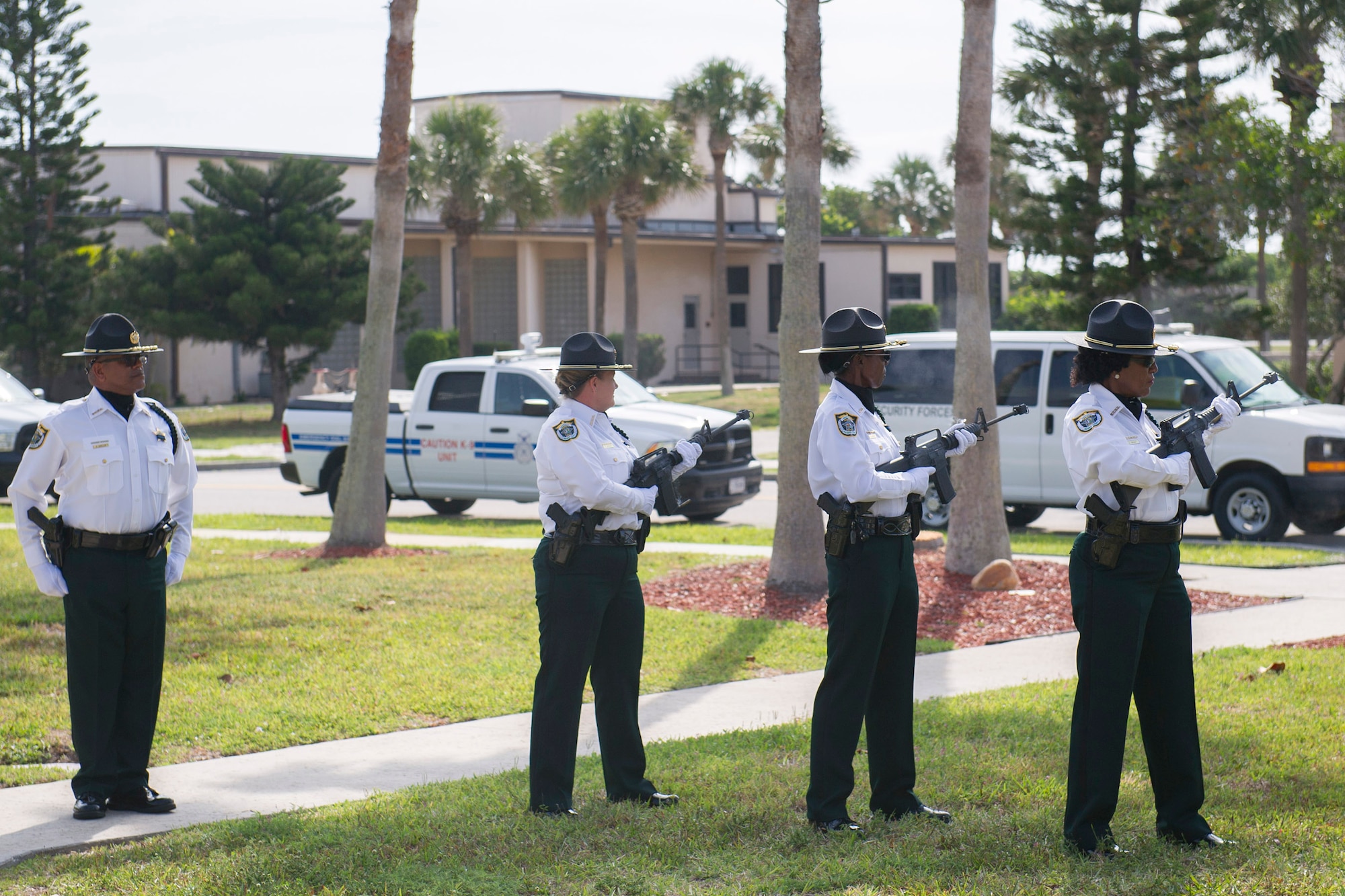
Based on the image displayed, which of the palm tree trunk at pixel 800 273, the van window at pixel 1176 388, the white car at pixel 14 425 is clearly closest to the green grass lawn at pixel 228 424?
the white car at pixel 14 425

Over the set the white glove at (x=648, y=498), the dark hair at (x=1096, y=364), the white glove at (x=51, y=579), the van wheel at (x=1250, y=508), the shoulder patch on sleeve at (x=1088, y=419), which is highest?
the dark hair at (x=1096, y=364)

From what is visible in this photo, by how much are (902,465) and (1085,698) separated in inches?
40.2

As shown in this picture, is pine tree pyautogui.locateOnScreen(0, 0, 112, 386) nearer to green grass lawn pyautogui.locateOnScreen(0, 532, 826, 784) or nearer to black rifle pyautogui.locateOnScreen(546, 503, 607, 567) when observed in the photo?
green grass lawn pyautogui.locateOnScreen(0, 532, 826, 784)

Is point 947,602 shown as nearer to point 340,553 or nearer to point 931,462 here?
point 931,462

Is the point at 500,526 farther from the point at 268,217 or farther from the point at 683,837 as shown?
the point at 268,217

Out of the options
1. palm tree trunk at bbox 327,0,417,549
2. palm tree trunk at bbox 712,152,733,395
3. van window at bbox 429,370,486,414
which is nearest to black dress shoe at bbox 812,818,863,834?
palm tree trunk at bbox 327,0,417,549

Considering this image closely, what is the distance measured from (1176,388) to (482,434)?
724 centimetres

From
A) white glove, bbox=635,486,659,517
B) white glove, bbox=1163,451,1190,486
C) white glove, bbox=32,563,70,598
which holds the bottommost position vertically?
white glove, bbox=32,563,70,598

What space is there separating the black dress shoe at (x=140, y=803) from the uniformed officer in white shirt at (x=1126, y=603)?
3503 millimetres

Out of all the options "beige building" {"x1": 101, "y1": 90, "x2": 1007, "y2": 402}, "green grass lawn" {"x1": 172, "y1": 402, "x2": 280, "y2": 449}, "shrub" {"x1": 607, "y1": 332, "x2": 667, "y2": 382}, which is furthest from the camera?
"shrub" {"x1": 607, "y1": 332, "x2": 667, "y2": 382}

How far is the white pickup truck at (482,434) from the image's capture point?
48.6ft

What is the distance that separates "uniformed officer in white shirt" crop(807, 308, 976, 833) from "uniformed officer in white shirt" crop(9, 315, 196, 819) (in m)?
2.64

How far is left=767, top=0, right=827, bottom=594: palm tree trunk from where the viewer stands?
34.4 ft

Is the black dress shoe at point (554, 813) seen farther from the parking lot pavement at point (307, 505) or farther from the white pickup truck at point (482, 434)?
the parking lot pavement at point (307, 505)
